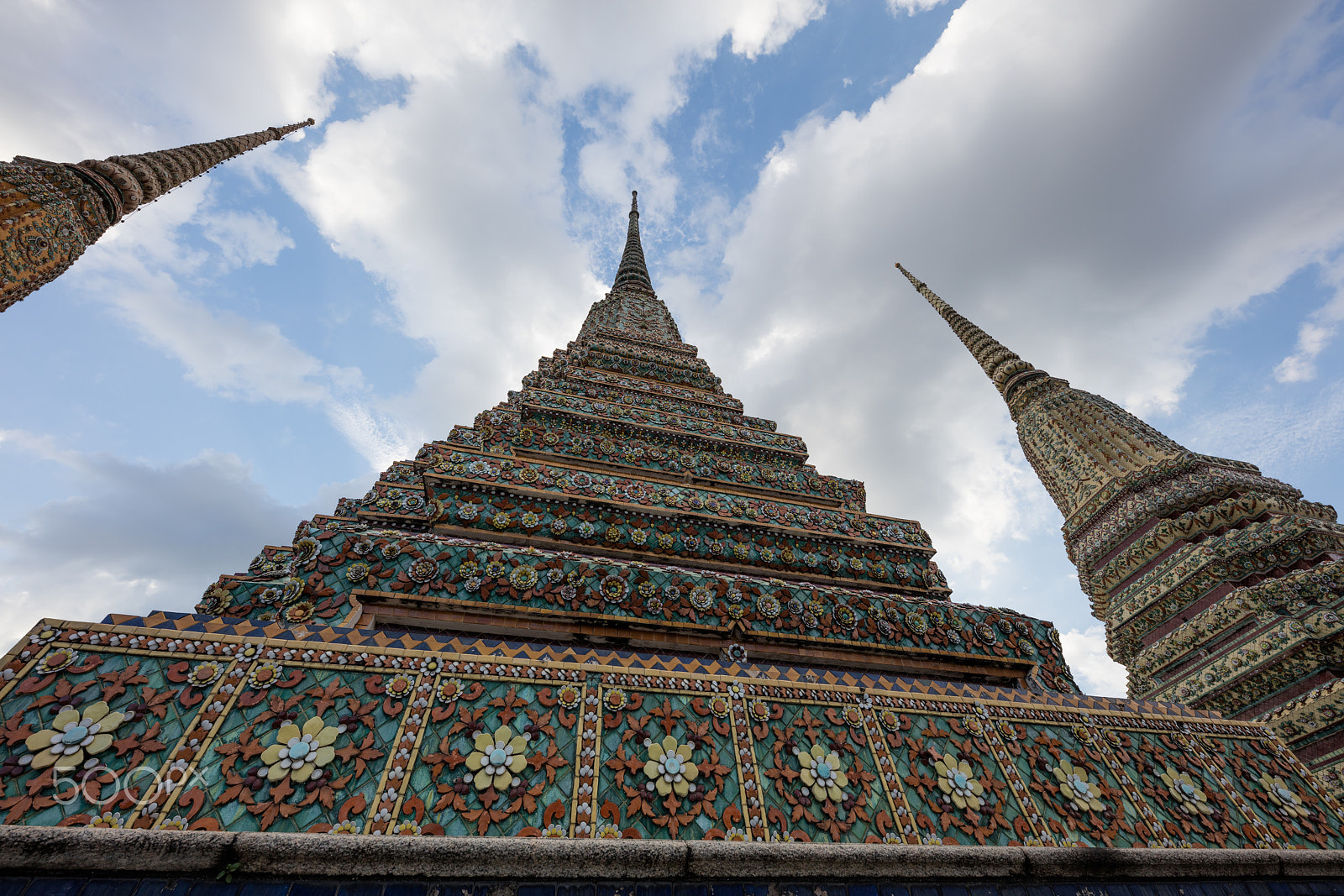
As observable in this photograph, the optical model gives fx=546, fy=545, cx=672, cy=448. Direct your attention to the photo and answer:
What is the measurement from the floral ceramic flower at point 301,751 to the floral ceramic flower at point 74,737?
0.68m

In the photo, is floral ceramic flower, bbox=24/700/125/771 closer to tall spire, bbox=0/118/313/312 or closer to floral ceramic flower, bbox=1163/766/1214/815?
floral ceramic flower, bbox=1163/766/1214/815

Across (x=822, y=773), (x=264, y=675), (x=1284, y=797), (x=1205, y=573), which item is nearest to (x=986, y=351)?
(x=1205, y=573)

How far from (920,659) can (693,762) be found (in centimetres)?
285

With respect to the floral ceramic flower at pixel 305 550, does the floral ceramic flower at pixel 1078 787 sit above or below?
below

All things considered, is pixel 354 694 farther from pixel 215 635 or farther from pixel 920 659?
pixel 920 659

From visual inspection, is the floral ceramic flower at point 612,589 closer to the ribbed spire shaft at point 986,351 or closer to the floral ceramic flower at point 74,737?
the floral ceramic flower at point 74,737

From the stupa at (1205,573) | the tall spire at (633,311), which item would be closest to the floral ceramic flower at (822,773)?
the stupa at (1205,573)

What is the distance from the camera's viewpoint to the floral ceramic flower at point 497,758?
2828 millimetres

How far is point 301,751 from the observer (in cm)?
274

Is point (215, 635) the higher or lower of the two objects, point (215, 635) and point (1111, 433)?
the lower

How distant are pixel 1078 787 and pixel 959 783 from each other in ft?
3.10

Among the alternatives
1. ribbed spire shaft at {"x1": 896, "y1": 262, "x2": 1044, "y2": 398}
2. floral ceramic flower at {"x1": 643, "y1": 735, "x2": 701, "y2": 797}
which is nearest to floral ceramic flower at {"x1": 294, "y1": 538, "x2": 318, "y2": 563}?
floral ceramic flower at {"x1": 643, "y1": 735, "x2": 701, "y2": 797}

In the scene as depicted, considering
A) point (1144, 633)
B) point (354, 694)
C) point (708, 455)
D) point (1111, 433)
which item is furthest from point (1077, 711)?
point (1111, 433)

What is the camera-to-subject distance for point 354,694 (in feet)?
9.98
